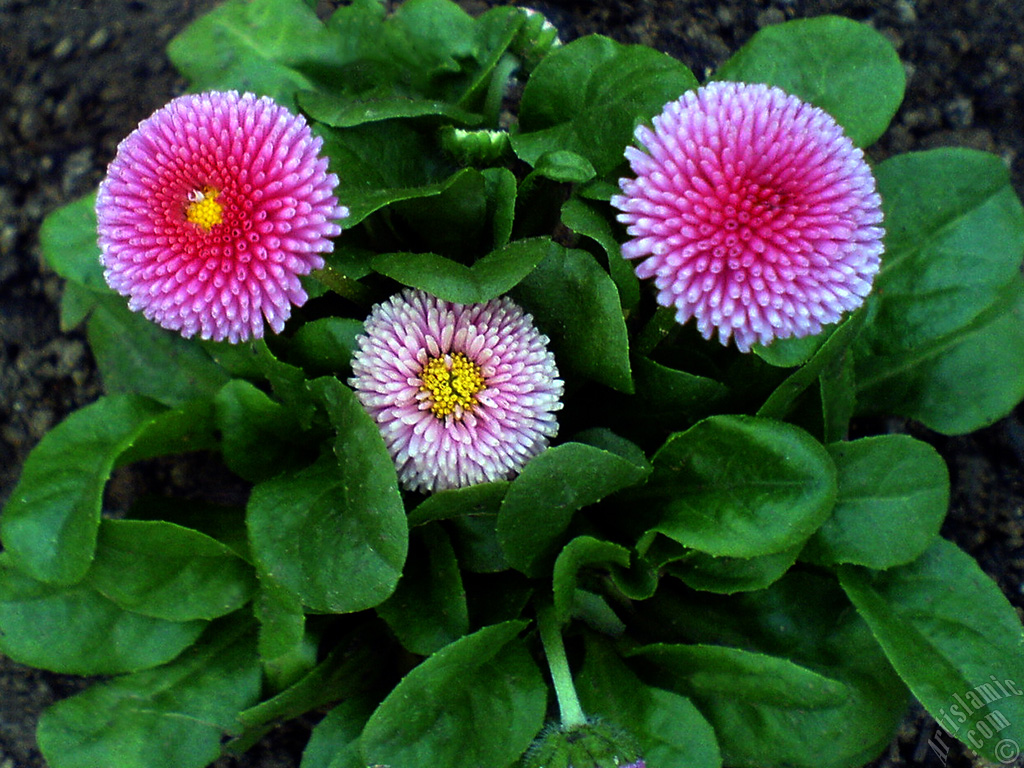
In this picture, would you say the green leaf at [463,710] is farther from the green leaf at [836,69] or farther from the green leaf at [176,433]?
the green leaf at [836,69]

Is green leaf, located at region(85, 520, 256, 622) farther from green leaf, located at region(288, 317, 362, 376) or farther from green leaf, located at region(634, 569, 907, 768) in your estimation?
green leaf, located at region(634, 569, 907, 768)

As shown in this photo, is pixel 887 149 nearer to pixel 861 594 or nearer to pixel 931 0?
pixel 931 0

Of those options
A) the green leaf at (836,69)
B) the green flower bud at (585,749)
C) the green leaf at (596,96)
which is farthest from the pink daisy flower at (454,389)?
the green leaf at (836,69)

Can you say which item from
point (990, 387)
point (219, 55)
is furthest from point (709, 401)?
point (219, 55)

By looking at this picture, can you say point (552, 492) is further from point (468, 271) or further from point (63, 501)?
point (63, 501)

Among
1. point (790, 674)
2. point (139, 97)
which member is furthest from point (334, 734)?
point (139, 97)
